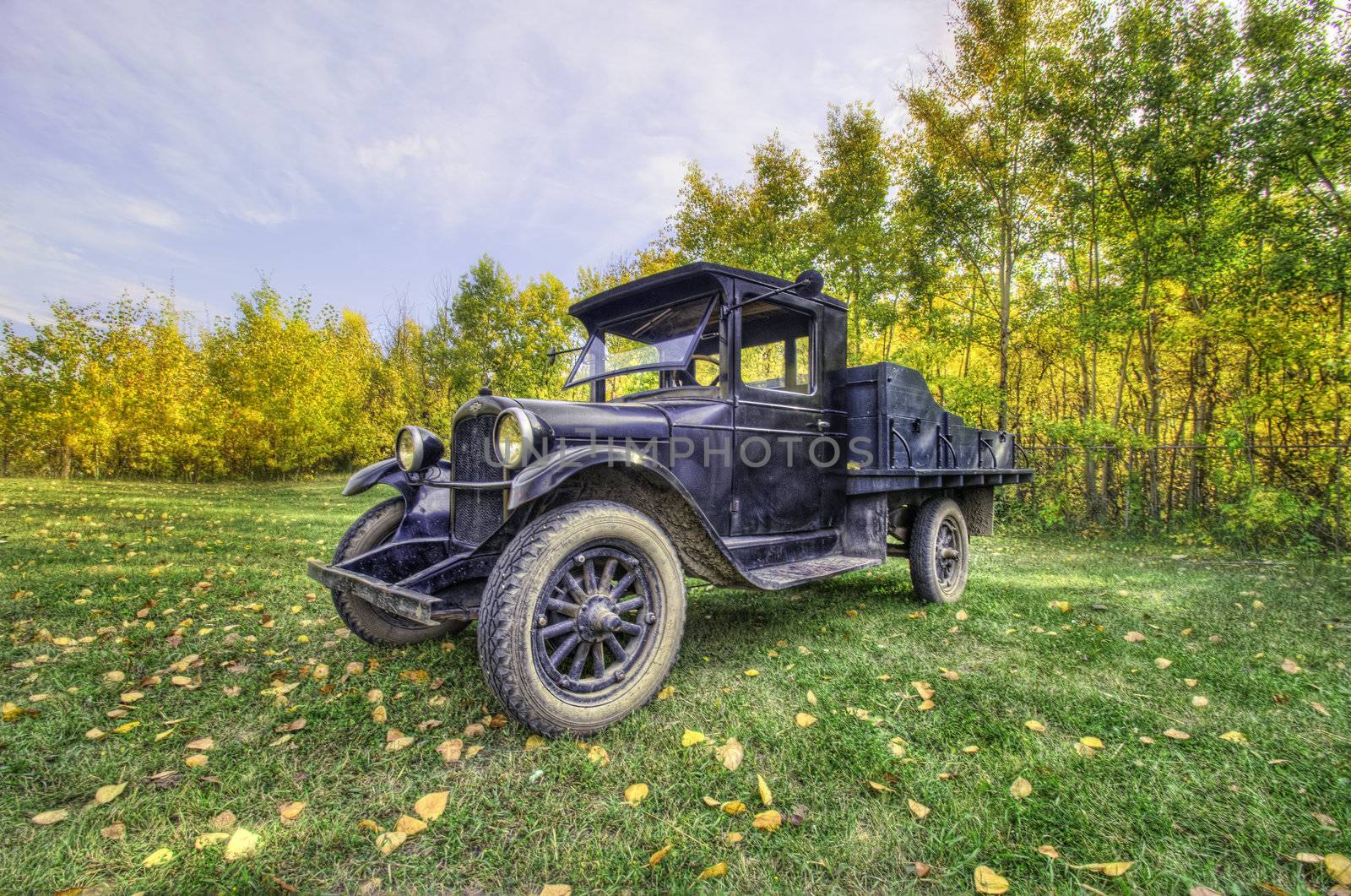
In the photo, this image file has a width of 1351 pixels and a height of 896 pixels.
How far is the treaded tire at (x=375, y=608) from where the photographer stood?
301 cm

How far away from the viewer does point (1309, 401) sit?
6.16 metres

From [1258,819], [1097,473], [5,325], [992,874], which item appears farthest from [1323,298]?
[5,325]

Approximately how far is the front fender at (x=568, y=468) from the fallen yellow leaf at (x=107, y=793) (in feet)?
5.03

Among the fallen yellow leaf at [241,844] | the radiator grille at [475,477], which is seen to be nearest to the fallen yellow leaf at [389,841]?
the fallen yellow leaf at [241,844]

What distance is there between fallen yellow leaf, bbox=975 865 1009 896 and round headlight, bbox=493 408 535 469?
205cm

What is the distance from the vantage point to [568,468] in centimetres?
231

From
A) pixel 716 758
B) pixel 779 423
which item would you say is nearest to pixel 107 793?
pixel 716 758

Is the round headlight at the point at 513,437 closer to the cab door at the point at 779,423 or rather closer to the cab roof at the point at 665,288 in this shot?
the cab roof at the point at 665,288

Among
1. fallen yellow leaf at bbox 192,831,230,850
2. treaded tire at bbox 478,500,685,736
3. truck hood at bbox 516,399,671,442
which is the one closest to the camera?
fallen yellow leaf at bbox 192,831,230,850

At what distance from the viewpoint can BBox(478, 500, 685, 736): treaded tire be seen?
2.05 m

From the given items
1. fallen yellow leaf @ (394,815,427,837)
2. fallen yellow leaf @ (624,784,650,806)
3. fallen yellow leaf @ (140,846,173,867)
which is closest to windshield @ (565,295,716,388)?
fallen yellow leaf @ (624,784,650,806)

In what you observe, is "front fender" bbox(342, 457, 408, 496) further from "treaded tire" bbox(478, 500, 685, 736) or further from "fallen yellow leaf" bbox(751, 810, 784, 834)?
"fallen yellow leaf" bbox(751, 810, 784, 834)

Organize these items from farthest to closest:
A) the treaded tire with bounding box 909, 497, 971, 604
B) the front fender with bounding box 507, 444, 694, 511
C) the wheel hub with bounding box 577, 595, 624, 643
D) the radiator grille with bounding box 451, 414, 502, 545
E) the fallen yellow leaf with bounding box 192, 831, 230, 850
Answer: the treaded tire with bounding box 909, 497, 971, 604
the radiator grille with bounding box 451, 414, 502, 545
the wheel hub with bounding box 577, 595, 624, 643
the front fender with bounding box 507, 444, 694, 511
the fallen yellow leaf with bounding box 192, 831, 230, 850

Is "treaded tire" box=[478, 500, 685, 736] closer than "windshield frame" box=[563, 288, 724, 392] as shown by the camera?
Yes
